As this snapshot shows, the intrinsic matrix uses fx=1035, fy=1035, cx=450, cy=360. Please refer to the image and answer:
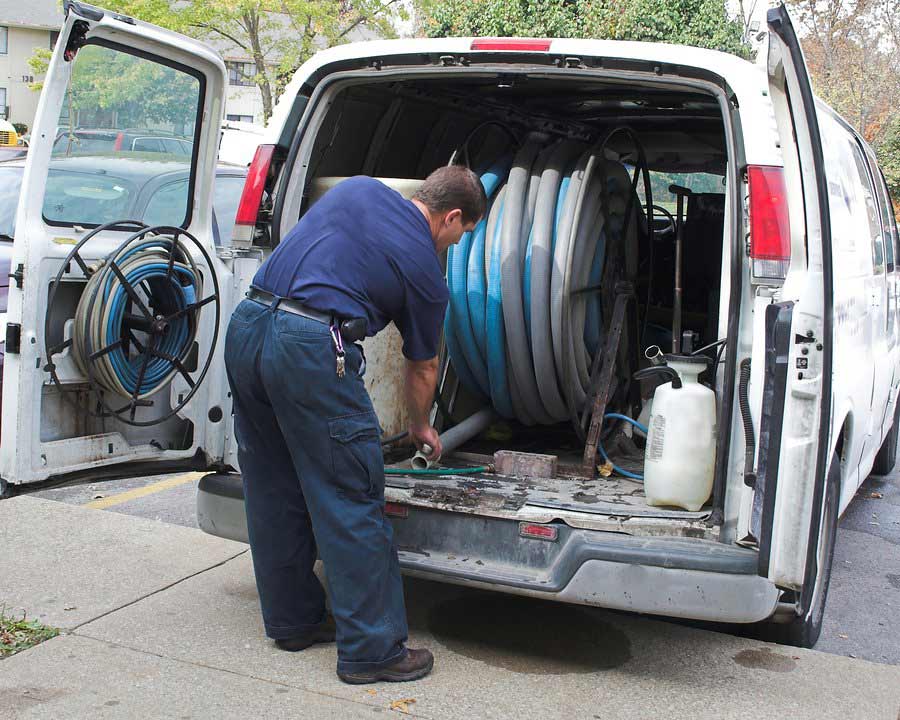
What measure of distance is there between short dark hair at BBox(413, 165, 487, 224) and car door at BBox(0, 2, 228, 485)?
1.02m

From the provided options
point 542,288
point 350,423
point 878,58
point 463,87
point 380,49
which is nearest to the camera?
point 350,423

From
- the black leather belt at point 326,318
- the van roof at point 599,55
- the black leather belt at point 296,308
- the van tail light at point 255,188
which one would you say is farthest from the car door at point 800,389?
the van tail light at point 255,188

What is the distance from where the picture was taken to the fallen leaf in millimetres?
3381

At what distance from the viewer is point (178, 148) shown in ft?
13.8

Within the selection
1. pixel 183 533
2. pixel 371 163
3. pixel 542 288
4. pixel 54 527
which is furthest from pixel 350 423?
pixel 54 527

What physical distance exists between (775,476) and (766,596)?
1.29ft

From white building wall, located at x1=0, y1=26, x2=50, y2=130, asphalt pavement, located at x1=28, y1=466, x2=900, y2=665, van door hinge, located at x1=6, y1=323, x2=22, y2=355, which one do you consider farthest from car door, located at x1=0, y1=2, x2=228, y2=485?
white building wall, located at x1=0, y1=26, x2=50, y2=130

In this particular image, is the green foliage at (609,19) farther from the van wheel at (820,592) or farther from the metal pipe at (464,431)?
the van wheel at (820,592)

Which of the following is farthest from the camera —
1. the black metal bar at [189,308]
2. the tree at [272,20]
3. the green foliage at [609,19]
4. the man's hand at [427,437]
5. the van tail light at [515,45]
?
the green foliage at [609,19]

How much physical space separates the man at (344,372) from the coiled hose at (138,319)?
477 mm

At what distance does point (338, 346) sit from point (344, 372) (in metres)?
0.09

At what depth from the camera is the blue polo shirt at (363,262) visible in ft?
11.2

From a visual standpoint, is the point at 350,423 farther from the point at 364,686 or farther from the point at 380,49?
the point at 380,49

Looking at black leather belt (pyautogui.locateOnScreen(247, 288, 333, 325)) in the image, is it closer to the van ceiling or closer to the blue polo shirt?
the blue polo shirt
